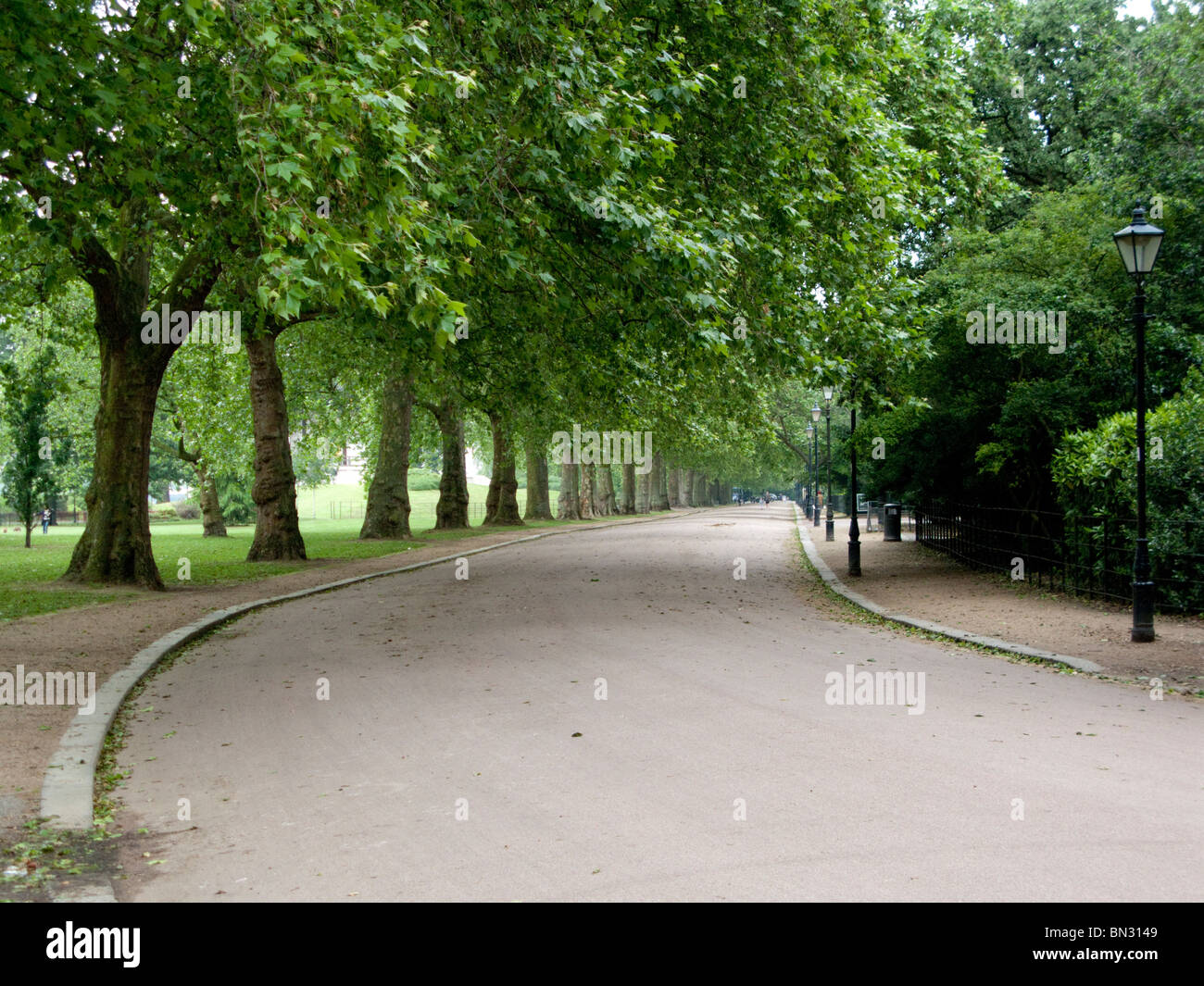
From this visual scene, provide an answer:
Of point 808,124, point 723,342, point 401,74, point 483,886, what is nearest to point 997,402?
point 808,124

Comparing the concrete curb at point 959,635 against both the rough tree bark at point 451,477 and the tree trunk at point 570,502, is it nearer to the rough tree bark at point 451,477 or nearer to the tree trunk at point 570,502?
the rough tree bark at point 451,477

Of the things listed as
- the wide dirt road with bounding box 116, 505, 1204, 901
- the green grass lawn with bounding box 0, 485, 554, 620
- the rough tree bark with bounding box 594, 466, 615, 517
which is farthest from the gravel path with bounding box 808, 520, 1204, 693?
the rough tree bark with bounding box 594, 466, 615, 517

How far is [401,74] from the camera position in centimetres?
902

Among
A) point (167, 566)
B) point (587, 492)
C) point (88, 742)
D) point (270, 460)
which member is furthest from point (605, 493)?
point (88, 742)

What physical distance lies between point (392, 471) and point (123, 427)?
46.6 ft

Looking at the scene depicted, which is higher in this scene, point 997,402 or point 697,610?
point 997,402

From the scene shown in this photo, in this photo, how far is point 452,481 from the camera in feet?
132

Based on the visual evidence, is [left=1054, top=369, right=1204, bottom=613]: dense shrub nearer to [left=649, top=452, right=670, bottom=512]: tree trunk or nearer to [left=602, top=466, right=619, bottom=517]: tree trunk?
[left=602, top=466, right=619, bottom=517]: tree trunk

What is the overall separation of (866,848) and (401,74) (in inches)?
288

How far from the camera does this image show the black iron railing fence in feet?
43.2

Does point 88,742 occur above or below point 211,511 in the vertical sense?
below

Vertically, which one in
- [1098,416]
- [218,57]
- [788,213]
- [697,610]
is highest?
[218,57]

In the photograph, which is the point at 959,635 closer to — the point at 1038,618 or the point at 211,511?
the point at 1038,618
